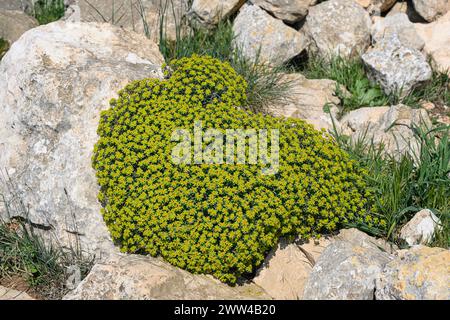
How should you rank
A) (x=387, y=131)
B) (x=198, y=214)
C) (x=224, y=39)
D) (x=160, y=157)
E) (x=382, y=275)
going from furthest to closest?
(x=224, y=39), (x=387, y=131), (x=160, y=157), (x=198, y=214), (x=382, y=275)

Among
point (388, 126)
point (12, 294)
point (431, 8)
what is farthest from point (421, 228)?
point (431, 8)

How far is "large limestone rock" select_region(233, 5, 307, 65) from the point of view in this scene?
7258mm

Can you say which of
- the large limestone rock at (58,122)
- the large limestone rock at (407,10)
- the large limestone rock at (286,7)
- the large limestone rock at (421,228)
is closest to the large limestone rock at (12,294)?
the large limestone rock at (58,122)

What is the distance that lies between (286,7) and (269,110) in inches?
62.8

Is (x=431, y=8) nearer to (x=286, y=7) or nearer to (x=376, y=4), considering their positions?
(x=376, y=4)

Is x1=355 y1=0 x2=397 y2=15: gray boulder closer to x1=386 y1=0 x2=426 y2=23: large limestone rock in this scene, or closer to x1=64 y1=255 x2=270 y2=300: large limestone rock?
x1=386 y1=0 x2=426 y2=23: large limestone rock

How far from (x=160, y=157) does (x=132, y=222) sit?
1.93 ft

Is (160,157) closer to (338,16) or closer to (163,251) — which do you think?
(163,251)

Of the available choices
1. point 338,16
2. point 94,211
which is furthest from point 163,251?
point 338,16

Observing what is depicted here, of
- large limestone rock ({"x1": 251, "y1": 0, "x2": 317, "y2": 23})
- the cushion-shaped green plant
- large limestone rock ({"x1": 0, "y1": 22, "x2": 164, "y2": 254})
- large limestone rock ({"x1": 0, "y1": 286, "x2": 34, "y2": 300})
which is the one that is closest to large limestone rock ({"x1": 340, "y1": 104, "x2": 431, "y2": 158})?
the cushion-shaped green plant

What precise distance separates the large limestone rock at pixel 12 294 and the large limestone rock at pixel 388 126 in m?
3.42

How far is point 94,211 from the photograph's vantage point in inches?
204

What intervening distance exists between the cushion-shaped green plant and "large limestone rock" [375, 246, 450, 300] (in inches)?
32.4

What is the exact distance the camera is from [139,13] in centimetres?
724
